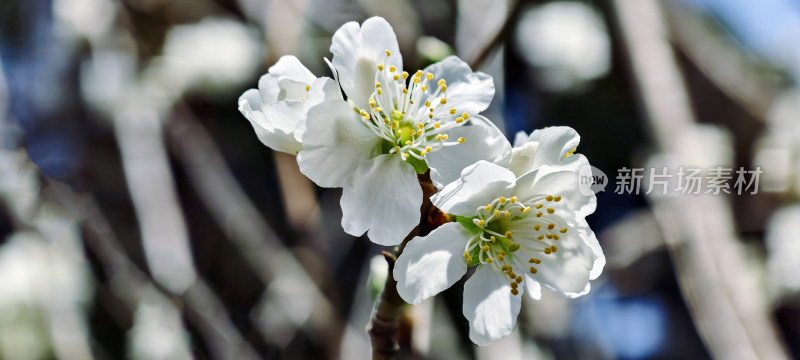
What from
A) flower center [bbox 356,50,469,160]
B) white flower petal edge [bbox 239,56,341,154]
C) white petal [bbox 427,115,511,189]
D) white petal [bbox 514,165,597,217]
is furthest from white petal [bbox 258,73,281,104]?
white petal [bbox 514,165,597,217]

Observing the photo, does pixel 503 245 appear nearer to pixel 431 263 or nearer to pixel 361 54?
pixel 431 263

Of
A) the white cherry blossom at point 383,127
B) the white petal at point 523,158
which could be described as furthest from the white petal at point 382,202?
the white petal at point 523,158

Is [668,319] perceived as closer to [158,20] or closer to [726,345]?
[726,345]

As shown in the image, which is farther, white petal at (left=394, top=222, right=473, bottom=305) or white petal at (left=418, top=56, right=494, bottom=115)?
white petal at (left=418, top=56, right=494, bottom=115)

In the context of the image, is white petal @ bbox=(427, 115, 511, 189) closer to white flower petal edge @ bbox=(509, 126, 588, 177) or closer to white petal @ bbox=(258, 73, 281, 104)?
A: white flower petal edge @ bbox=(509, 126, 588, 177)

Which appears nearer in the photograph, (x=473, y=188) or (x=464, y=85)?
(x=473, y=188)

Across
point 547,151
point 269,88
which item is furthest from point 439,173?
point 269,88

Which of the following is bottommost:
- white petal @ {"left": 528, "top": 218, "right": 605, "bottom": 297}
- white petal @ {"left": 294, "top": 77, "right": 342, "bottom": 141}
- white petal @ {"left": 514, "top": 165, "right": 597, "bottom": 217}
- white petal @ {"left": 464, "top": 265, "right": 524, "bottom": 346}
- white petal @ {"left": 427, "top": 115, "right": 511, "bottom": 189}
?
white petal @ {"left": 464, "top": 265, "right": 524, "bottom": 346}
